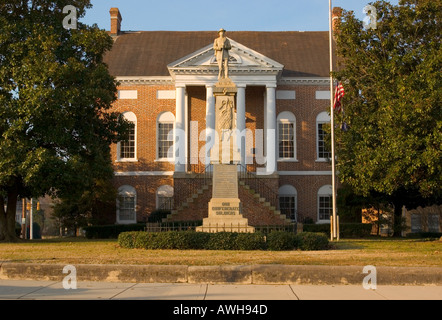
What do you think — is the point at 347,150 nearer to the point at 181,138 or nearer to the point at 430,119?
the point at 430,119

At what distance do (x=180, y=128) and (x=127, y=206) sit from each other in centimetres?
704

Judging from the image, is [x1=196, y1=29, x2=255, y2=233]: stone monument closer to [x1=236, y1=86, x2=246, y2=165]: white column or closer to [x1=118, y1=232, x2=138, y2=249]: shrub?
[x1=118, y1=232, x2=138, y2=249]: shrub

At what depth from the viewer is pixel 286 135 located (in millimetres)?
40594

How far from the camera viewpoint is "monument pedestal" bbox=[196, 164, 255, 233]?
21.0m

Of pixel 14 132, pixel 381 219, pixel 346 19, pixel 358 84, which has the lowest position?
pixel 381 219

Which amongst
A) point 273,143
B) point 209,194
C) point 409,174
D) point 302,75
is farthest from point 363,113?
point 302,75

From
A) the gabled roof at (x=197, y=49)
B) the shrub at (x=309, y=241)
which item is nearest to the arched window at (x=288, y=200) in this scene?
the gabled roof at (x=197, y=49)

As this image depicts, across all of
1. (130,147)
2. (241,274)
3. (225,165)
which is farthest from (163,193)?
(241,274)

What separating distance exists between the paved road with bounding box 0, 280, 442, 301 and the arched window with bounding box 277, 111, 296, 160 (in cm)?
2951

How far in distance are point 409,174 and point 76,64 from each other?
47.7 ft

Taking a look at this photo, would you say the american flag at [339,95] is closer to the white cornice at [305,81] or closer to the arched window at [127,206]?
the white cornice at [305,81]

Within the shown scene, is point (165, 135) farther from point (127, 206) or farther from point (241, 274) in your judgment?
point (241, 274)

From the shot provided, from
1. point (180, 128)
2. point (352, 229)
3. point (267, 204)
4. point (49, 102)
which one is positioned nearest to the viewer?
point (49, 102)

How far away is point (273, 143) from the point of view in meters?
38.2
